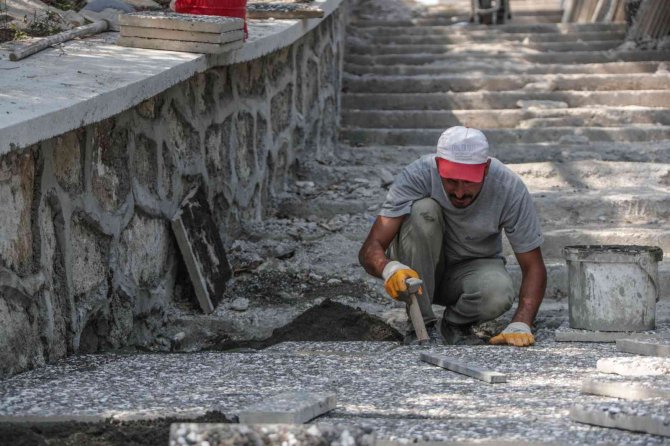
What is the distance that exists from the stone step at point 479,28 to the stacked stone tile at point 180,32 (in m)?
5.90

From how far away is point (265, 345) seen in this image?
5.46 meters

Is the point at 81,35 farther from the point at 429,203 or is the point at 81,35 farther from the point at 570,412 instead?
the point at 570,412

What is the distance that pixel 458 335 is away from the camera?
573 centimetres

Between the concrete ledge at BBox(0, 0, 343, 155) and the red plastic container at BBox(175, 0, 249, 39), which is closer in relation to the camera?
the concrete ledge at BBox(0, 0, 343, 155)

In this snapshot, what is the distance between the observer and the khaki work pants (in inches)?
218

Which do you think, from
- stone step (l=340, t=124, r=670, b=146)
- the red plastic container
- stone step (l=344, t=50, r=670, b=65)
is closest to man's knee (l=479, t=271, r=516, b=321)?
the red plastic container

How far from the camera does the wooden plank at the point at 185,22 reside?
566cm

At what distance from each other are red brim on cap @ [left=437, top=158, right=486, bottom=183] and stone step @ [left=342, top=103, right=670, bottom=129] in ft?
13.4

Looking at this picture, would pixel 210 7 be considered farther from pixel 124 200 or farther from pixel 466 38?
pixel 466 38

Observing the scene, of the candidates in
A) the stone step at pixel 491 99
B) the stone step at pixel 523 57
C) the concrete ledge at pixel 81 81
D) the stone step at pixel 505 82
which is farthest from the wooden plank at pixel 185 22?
the stone step at pixel 523 57

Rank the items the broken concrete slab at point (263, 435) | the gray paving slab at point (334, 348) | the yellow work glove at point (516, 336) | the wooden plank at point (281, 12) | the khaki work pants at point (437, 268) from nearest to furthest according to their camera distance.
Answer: the broken concrete slab at point (263, 435) → the gray paving slab at point (334, 348) → the yellow work glove at point (516, 336) → the khaki work pants at point (437, 268) → the wooden plank at point (281, 12)

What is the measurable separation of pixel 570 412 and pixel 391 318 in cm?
249

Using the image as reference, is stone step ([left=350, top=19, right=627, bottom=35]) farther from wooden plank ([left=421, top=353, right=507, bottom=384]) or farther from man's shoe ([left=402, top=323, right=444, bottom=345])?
wooden plank ([left=421, top=353, right=507, bottom=384])

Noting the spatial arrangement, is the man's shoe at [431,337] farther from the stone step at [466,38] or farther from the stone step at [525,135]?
the stone step at [466,38]
